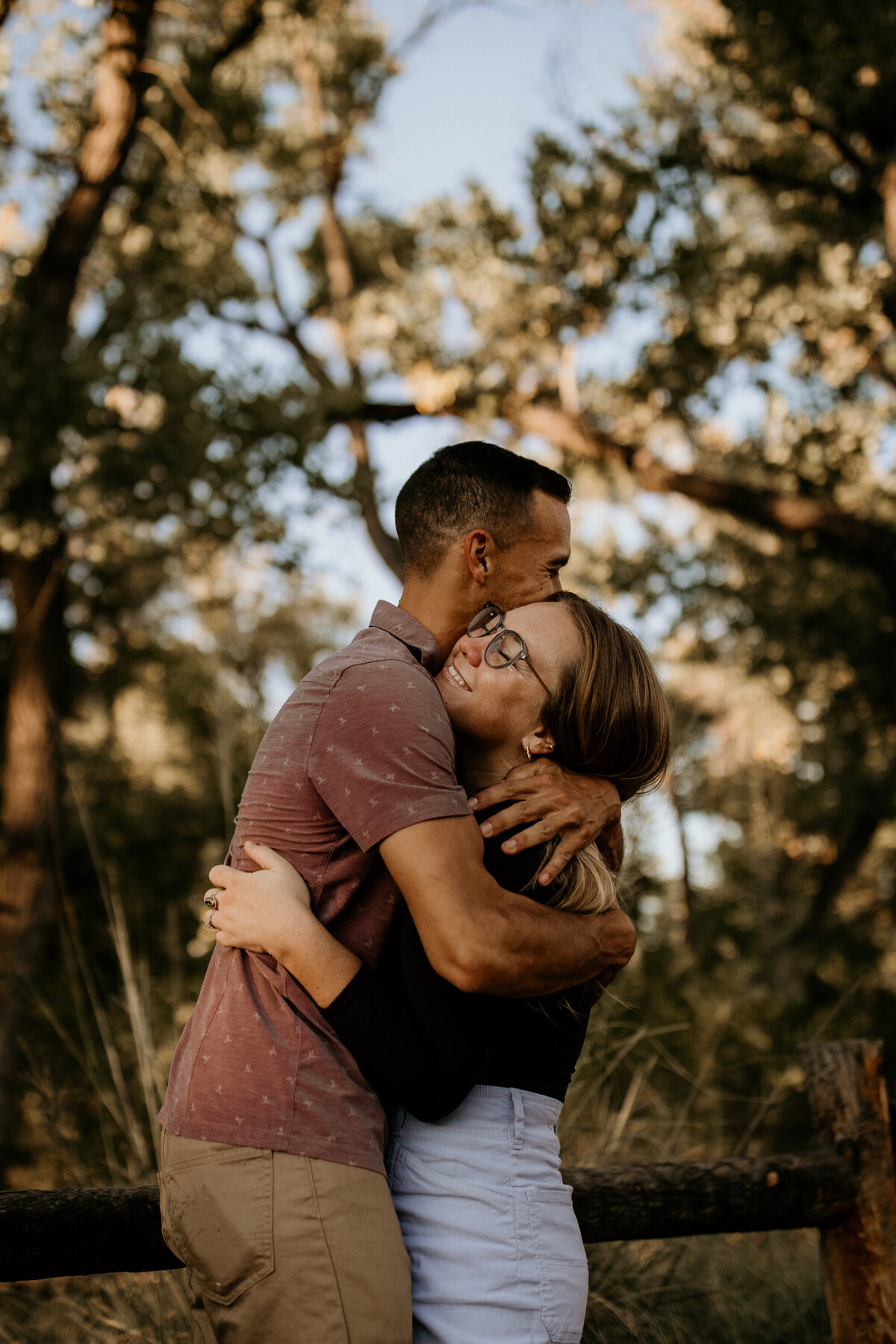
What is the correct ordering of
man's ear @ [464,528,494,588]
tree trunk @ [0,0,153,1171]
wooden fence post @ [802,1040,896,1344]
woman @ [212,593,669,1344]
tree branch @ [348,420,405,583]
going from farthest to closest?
1. tree branch @ [348,420,405,583]
2. tree trunk @ [0,0,153,1171]
3. wooden fence post @ [802,1040,896,1344]
4. man's ear @ [464,528,494,588]
5. woman @ [212,593,669,1344]

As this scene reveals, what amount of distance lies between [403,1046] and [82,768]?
35.9 feet

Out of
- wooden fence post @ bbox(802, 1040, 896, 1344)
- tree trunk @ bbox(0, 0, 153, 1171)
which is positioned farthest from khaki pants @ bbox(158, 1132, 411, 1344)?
tree trunk @ bbox(0, 0, 153, 1171)

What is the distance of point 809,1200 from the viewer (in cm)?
300

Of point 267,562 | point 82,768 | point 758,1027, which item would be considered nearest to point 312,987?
point 758,1027

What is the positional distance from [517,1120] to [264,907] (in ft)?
1.81

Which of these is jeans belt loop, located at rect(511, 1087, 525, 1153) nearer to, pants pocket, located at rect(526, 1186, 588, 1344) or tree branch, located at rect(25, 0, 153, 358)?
pants pocket, located at rect(526, 1186, 588, 1344)

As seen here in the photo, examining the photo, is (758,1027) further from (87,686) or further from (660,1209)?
(87,686)

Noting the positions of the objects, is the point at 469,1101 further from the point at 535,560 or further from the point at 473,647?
the point at 535,560

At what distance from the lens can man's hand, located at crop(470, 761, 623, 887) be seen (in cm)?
192

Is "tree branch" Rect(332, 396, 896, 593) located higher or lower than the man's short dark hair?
higher

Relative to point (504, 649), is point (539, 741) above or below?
below

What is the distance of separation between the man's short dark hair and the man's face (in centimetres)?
2

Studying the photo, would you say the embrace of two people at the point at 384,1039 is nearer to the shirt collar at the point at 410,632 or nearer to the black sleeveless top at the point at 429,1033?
the black sleeveless top at the point at 429,1033

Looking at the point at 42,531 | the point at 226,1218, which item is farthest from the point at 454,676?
the point at 42,531
